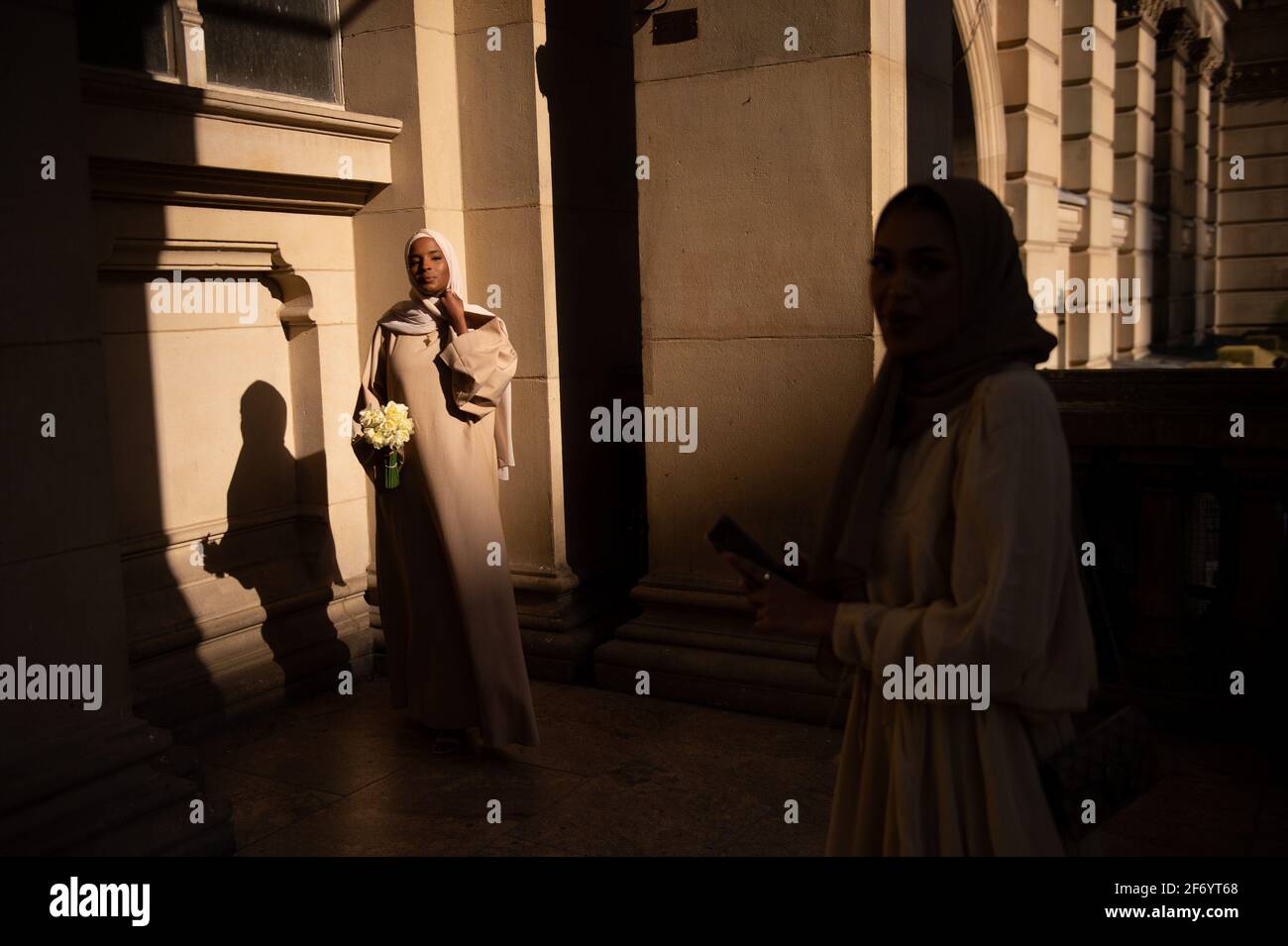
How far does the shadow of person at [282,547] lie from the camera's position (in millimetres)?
6277

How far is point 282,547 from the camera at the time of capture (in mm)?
6598

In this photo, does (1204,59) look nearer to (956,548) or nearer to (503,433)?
(503,433)

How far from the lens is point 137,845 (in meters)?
3.93

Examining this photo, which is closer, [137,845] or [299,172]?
[137,845]

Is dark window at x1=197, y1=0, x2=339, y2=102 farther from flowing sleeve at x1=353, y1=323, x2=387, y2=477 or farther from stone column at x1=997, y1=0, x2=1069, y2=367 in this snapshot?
stone column at x1=997, y1=0, x2=1069, y2=367

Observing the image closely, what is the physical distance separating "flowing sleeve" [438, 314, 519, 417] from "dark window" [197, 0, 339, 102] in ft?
6.74

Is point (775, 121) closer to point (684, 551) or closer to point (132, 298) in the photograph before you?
point (684, 551)

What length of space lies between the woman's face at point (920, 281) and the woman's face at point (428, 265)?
3.56 meters

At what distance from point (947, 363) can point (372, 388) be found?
3919 millimetres

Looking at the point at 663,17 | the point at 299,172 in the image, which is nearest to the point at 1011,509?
the point at 663,17

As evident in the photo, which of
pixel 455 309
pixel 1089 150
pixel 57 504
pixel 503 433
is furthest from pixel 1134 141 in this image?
pixel 57 504

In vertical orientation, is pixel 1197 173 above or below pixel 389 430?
above

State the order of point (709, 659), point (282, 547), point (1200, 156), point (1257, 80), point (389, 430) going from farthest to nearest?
point (1257, 80) < point (1200, 156) < point (282, 547) < point (709, 659) < point (389, 430)
